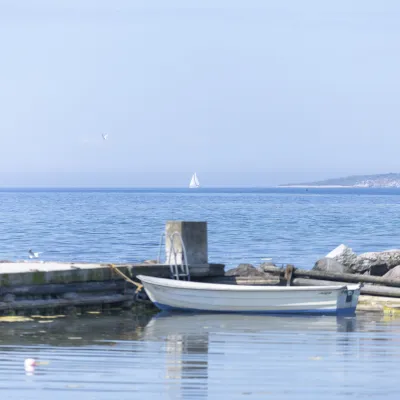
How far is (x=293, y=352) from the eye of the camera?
15.5 m

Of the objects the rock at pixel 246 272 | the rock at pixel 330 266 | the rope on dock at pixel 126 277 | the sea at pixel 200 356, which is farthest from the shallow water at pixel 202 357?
the rock at pixel 330 266

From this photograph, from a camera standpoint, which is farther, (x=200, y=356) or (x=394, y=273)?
(x=394, y=273)

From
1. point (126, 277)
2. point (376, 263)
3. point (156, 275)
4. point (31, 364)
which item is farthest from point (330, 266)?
point (31, 364)

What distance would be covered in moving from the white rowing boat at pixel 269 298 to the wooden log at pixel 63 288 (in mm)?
972

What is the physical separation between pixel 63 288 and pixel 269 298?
4.42 metres

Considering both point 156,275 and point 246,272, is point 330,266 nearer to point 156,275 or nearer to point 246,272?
point 246,272

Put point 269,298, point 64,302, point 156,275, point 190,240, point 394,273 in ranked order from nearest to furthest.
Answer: point 64,302 < point 269,298 < point 156,275 < point 190,240 < point 394,273

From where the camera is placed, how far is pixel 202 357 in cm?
1515

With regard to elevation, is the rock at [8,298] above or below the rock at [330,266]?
below

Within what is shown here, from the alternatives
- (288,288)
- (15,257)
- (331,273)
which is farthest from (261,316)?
(15,257)

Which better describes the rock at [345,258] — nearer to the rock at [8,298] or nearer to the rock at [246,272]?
the rock at [246,272]

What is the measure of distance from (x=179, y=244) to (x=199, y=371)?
9.01 metres

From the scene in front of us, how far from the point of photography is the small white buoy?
13430 mm

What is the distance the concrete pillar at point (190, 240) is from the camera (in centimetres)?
2278
